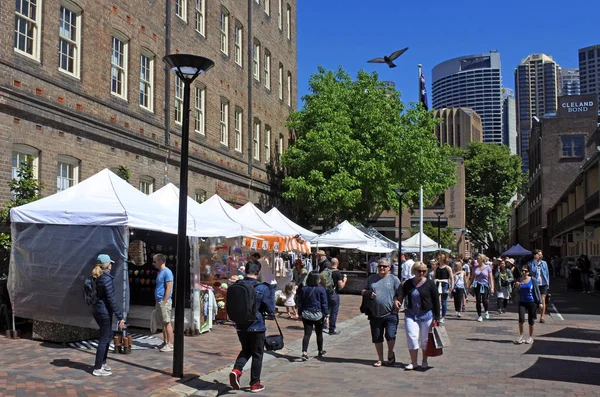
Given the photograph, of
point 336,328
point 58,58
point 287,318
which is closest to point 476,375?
point 336,328

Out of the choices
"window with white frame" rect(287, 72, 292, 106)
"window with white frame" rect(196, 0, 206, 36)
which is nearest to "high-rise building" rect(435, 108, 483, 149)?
"window with white frame" rect(287, 72, 292, 106)

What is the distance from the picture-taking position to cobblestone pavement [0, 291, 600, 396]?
26.3 ft

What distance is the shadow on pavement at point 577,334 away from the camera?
13.4m

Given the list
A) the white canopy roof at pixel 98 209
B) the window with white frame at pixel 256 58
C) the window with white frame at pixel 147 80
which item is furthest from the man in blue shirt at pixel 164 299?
the window with white frame at pixel 256 58

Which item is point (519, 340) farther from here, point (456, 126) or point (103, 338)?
point (456, 126)

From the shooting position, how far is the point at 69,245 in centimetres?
1099

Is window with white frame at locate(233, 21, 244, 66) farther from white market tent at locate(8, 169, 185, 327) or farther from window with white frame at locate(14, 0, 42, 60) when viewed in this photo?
white market tent at locate(8, 169, 185, 327)

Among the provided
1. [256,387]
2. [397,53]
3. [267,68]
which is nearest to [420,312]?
[256,387]

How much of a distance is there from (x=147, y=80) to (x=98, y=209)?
9548 millimetres

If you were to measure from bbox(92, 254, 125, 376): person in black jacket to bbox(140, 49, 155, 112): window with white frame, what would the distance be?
11207 mm

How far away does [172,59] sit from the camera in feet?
28.8

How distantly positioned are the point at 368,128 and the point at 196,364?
19516 mm

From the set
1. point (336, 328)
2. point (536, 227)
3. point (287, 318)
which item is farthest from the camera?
point (536, 227)

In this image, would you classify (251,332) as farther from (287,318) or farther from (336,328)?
(287,318)
